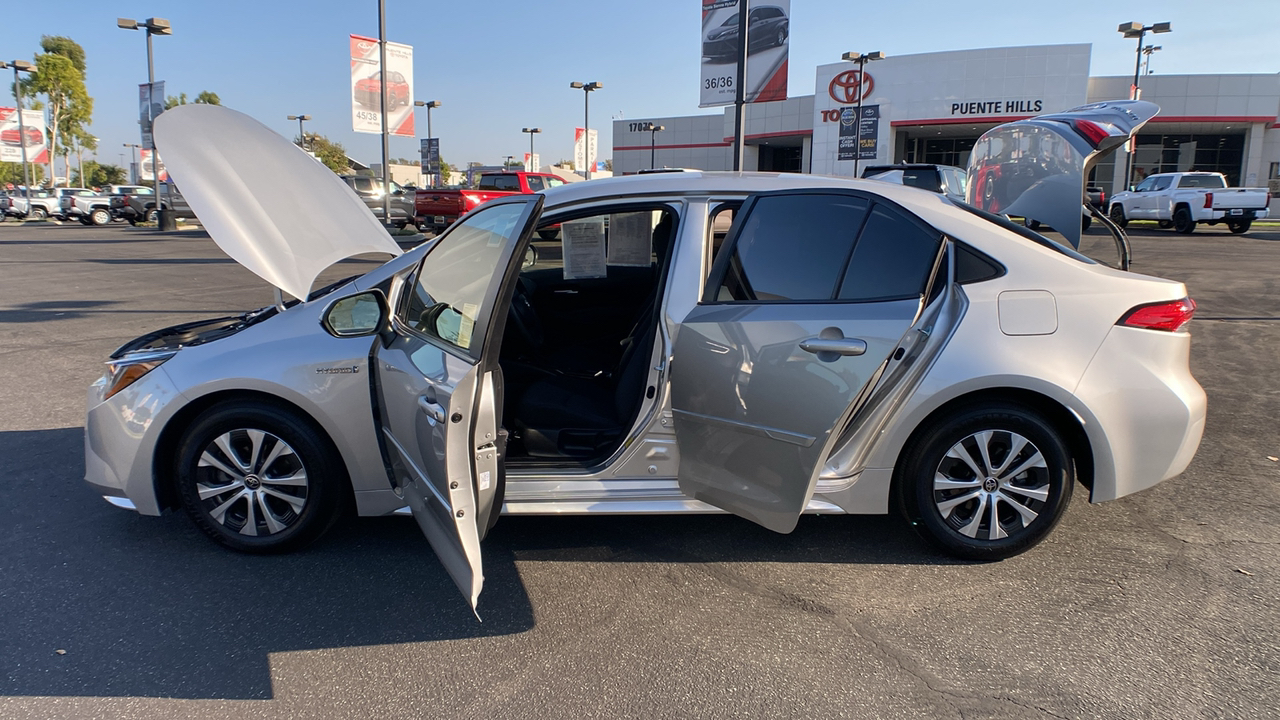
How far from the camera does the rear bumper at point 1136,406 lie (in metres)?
3.44

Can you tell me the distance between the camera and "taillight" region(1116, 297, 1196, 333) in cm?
347

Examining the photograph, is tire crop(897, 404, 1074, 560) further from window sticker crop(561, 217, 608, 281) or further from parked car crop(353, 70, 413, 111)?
parked car crop(353, 70, 413, 111)

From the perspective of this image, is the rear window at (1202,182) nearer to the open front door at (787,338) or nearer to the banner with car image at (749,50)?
the banner with car image at (749,50)

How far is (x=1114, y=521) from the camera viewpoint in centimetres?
413

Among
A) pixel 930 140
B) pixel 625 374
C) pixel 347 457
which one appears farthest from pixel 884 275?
pixel 930 140

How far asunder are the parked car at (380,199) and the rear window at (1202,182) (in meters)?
25.5

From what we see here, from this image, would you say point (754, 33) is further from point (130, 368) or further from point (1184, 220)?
point (1184, 220)

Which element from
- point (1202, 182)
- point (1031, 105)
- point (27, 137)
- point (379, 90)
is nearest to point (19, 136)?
point (27, 137)

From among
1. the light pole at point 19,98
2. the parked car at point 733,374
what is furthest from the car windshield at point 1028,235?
the light pole at point 19,98

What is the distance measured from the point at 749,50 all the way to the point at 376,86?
12621 millimetres

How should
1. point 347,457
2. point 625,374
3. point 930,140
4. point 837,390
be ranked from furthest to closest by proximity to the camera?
point 930,140, point 625,374, point 347,457, point 837,390

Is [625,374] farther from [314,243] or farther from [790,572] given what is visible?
[314,243]

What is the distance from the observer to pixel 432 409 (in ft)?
9.29

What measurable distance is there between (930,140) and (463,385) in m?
51.5
